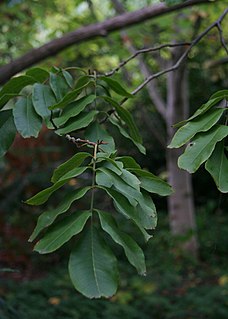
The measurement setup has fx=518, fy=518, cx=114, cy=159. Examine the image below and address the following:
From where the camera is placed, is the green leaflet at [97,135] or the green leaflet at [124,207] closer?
the green leaflet at [124,207]

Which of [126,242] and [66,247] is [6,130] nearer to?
[126,242]

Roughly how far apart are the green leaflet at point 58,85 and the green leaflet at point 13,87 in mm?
70

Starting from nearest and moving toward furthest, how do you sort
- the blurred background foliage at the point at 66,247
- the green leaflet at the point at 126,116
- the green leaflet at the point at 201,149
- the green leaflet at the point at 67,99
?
the green leaflet at the point at 201,149 < the green leaflet at the point at 67,99 < the green leaflet at the point at 126,116 < the blurred background foliage at the point at 66,247

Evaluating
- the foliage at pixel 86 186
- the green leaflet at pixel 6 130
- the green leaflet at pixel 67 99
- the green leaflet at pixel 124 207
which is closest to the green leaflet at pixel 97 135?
the foliage at pixel 86 186

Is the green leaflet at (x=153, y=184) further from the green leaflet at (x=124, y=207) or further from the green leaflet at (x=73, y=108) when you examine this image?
the green leaflet at (x=73, y=108)

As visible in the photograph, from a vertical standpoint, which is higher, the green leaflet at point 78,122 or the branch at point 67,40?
the branch at point 67,40

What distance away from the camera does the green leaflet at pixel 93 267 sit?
1.11m

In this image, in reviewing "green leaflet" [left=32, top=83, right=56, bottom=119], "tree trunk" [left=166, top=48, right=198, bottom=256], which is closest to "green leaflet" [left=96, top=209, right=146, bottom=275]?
"green leaflet" [left=32, top=83, right=56, bottom=119]

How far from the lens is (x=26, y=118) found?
1555 millimetres

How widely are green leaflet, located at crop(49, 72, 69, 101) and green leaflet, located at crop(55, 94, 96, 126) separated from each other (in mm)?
104

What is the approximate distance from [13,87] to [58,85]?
0.14m

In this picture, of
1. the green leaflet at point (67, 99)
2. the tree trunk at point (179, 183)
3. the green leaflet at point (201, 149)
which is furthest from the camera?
the tree trunk at point (179, 183)

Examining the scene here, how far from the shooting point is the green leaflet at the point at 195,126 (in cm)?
129

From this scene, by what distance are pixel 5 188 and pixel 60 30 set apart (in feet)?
7.02
